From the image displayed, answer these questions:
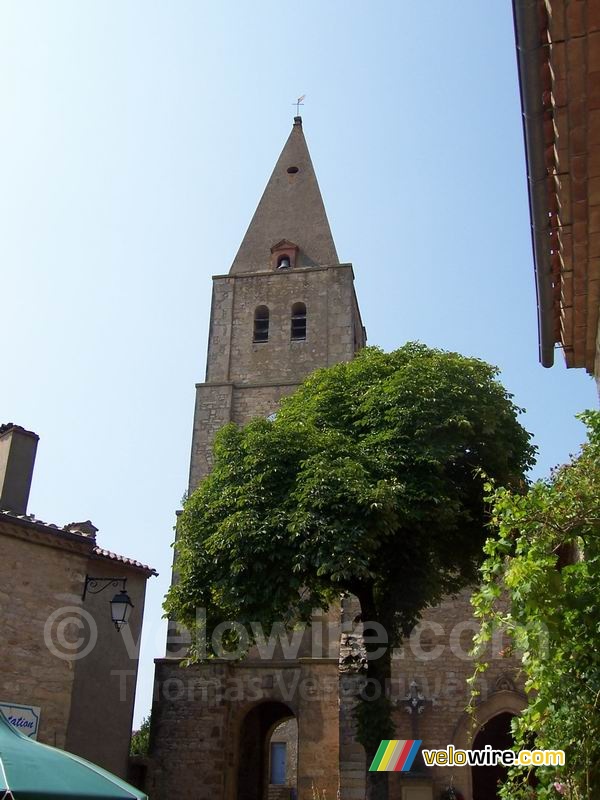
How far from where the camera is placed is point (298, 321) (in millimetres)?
29344

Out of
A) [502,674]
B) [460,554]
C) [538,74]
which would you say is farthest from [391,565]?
[538,74]

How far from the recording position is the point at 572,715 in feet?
21.2

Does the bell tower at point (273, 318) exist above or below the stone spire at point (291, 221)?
below

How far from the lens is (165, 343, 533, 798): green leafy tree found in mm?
13867

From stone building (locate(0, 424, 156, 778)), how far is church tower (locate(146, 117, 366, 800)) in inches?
132

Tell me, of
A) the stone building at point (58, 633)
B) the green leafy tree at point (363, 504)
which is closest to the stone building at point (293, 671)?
the green leafy tree at point (363, 504)

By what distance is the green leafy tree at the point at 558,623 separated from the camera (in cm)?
643

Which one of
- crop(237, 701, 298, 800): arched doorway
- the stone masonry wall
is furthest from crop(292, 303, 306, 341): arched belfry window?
the stone masonry wall

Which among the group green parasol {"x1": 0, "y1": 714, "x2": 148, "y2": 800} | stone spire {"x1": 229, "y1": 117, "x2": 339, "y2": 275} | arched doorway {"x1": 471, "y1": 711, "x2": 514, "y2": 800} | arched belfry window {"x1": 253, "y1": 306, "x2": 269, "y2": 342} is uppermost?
stone spire {"x1": 229, "y1": 117, "x2": 339, "y2": 275}

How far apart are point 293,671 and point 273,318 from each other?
12846mm

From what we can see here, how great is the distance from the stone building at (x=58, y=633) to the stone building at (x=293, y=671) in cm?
342

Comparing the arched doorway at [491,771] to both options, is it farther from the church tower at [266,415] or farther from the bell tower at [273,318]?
the bell tower at [273,318]

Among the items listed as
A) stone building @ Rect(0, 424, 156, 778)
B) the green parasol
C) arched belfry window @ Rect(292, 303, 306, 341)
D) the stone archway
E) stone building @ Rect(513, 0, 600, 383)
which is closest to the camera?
stone building @ Rect(513, 0, 600, 383)

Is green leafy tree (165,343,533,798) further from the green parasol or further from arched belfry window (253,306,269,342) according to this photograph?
arched belfry window (253,306,269,342)
